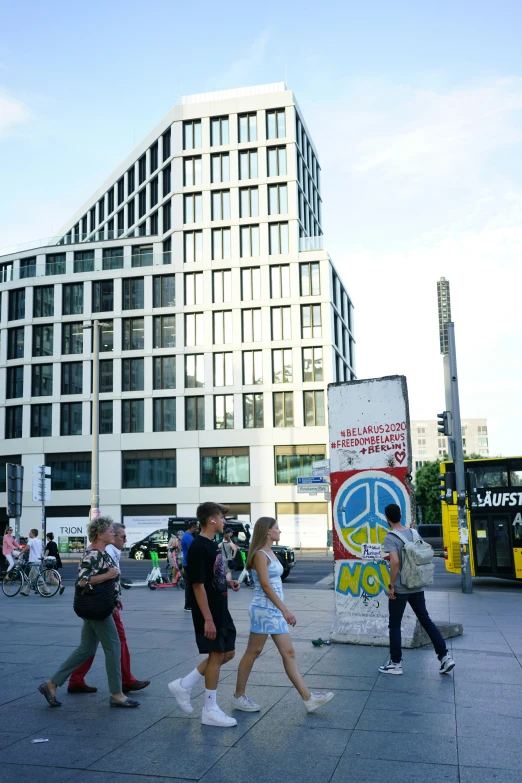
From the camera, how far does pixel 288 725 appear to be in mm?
5719

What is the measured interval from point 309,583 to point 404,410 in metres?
13.7

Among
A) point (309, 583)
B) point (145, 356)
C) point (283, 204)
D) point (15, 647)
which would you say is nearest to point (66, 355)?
point (145, 356)

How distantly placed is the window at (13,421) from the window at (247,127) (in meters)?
26.3

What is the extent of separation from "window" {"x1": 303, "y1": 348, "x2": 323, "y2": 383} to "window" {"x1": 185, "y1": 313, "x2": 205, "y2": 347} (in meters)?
7.76

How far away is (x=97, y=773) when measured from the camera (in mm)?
4664

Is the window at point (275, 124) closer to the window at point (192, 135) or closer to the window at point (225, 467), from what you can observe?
the window at point (192, 135)

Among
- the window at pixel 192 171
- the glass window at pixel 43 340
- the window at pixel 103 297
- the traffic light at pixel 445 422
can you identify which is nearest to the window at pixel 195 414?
the window at pixel 103 297

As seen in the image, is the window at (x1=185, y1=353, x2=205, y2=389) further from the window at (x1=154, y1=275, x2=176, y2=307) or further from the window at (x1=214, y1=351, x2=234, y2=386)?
the window at (x1=154, y1=275, x2=176, y2=307)

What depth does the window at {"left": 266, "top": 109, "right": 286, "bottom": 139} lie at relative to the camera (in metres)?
54.2

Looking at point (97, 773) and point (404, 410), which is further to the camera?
point (404, 410)

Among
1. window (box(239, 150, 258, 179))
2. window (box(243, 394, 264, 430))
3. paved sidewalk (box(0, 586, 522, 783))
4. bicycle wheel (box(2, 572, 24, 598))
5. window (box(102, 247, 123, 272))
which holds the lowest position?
bicycle wheel (box(2, 572, 24, 598))

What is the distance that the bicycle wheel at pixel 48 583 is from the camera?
1823 centimetres

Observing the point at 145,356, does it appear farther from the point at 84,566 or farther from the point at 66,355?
the point at 84,566

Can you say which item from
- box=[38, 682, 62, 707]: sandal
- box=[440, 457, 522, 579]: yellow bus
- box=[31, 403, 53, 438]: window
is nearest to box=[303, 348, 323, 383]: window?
box=[31, 403, 53, 438]: window
